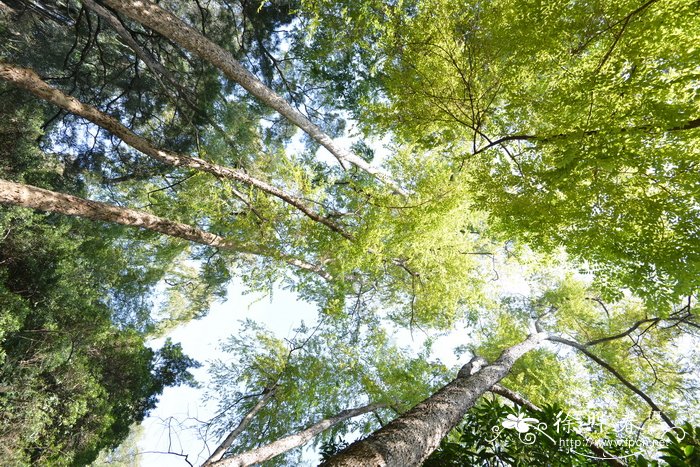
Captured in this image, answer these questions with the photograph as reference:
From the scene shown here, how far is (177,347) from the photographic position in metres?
12.3

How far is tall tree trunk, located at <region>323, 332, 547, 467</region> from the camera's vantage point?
1.98m

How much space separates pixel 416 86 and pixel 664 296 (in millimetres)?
3265

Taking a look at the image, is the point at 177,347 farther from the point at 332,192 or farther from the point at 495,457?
the point at 495,457

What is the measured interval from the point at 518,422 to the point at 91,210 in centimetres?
562

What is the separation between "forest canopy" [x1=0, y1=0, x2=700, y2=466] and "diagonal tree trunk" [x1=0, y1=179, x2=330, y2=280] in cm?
3

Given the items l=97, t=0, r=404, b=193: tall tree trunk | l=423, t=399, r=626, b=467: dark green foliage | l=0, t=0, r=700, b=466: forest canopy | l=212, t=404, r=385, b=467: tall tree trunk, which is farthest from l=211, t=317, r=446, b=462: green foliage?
l=97, t=0, r=404, b=193: tall tree trunk

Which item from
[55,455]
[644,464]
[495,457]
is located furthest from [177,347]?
[644,464]

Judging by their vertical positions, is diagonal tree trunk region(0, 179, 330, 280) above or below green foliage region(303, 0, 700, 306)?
above

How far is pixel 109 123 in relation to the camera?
12.3 feet

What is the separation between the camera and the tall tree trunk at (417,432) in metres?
1.98

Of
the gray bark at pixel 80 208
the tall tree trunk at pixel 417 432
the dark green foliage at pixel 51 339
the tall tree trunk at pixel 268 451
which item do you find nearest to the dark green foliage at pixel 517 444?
the tall tree trunk at pixel 417 432

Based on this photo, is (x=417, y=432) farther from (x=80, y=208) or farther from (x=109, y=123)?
(x=109, y=123)

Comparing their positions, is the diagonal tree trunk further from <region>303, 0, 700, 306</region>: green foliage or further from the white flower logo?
the white flower logo

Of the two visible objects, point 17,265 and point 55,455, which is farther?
point 17,265
